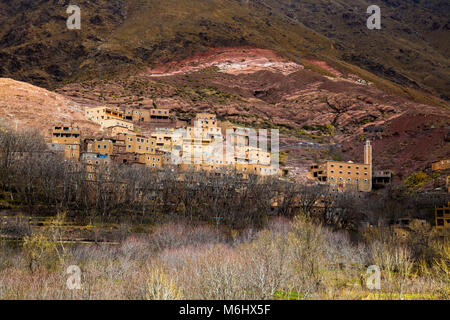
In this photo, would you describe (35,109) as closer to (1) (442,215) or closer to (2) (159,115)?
(2) (159,115)

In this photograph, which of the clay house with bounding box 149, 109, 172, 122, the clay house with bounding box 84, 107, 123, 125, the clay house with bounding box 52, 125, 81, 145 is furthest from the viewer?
the clay house with bounding box 149, 109, 172, 122

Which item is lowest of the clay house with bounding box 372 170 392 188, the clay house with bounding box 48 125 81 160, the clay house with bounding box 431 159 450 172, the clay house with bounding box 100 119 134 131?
the clay house with bounding box 372 170 392 188

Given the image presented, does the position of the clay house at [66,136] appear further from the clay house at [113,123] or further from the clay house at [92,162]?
the clay house at [113,123]

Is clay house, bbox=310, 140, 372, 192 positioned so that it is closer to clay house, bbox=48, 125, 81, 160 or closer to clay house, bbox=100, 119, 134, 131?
clay house, bbox=100, 119, 134, 131

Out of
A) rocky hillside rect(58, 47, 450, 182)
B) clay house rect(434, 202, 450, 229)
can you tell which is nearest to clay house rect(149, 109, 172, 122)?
rocky hillside rect(58, 47, 450, 182)

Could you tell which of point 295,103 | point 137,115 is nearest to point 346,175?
point 137,115

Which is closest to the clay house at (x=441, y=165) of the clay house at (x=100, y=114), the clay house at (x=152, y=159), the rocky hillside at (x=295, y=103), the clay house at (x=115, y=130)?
the rocky hillside at (x=295, y=103)

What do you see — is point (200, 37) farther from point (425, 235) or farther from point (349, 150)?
point (425, 235)

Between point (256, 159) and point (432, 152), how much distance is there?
38.3m

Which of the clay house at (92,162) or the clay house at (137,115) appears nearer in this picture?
the clay house at (92,162)

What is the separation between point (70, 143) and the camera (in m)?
76.5

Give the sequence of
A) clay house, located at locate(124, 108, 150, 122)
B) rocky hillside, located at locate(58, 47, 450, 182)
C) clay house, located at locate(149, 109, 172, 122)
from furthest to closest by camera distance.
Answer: clay house, located at locate(149, 109, 172, 122)
clay house, located at locate(124, 108, 150, 122)
rocky hillside, located at locate(58, 47, 450, 182)

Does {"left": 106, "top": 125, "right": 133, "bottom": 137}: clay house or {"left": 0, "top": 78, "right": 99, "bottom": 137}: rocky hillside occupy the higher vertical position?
{"left": 0, "top": 78, "right": 99, "bottom": 137}: rocky hillside
